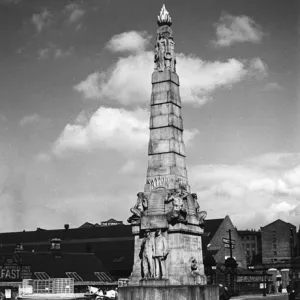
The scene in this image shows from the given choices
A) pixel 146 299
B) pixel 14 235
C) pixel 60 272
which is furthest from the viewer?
pixel 14 235

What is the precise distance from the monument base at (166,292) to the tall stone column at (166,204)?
0.95 ft

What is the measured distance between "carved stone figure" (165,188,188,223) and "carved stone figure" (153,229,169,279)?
94cm

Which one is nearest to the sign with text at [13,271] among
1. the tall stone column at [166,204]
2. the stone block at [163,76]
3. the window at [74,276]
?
the window at [74,276]

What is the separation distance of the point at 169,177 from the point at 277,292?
167 feet

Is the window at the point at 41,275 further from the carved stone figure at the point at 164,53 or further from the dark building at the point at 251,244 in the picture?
the dark building at the point at 251,244

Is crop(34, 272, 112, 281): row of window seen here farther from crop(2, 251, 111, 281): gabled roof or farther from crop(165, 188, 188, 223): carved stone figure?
crop(165, 188, 188, 223): carved stone figure

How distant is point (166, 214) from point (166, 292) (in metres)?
3.43

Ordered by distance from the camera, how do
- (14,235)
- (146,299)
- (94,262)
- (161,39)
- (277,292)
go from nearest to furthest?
(146,299) < (161,39) < (94,262) < (277,292) < (14,235)

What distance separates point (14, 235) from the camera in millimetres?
82000

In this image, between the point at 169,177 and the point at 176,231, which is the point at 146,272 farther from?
the point at 169,177

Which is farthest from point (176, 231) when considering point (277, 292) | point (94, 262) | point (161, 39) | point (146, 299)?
point (277, 292)

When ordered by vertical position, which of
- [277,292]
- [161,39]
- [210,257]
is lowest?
[277,292]

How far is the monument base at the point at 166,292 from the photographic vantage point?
2281cm

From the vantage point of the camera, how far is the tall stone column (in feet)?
77.4
